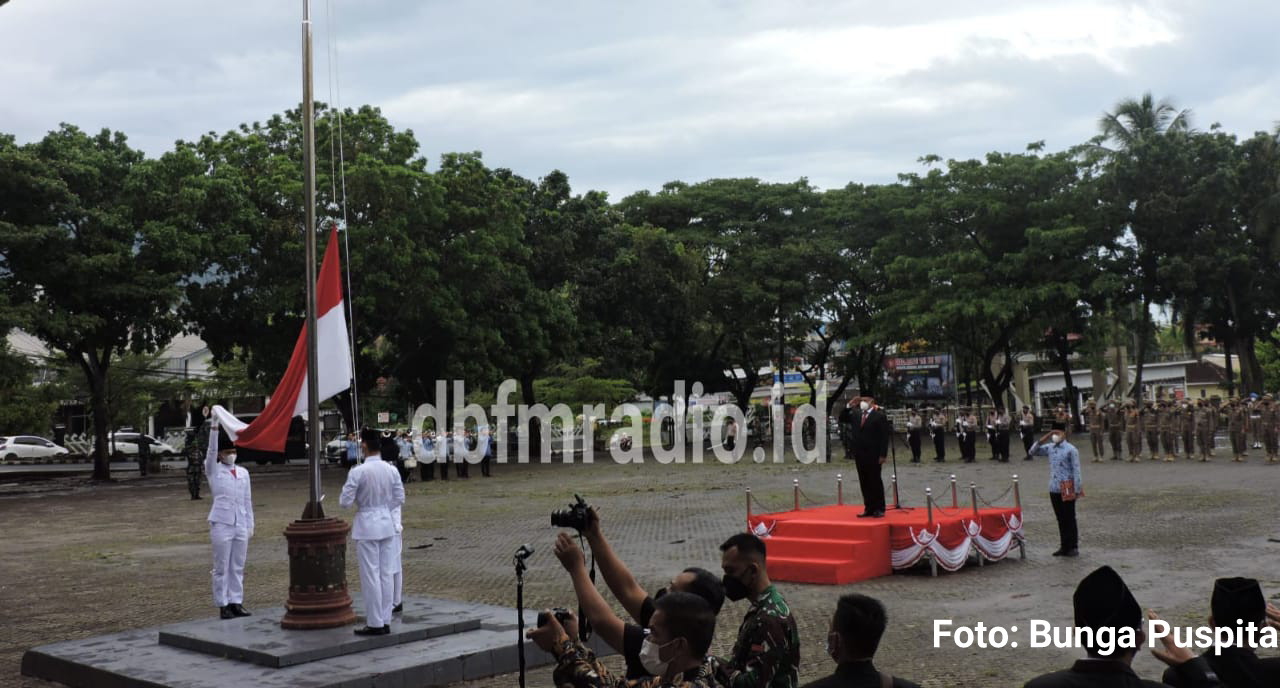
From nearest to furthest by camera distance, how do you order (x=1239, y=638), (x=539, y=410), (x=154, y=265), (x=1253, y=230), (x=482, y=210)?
(x=1239, y=638) < (x=154, y=265) < (x=482, y=210) < (x=1253, y=230) < (x=539, y=410)

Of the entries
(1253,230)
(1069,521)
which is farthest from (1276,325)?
(1069,521)

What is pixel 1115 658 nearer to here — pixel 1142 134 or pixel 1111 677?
pixel 1111 677

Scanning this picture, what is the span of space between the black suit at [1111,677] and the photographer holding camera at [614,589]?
4.56 ft

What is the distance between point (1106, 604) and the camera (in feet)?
13.1

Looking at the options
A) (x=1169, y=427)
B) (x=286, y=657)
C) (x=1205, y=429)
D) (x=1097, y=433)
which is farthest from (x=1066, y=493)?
(x=1169, y=427)

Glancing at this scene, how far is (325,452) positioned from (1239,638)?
48.2 meters

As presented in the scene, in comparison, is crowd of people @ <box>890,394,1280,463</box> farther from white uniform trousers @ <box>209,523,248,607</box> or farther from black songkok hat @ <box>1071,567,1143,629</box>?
black songkok hat @ <box>1071,567,1143,629</box>

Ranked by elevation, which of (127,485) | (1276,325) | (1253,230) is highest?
(1253,230)

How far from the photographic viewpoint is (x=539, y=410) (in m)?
45.8

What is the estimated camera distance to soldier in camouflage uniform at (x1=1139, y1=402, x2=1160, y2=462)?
3291 centimetres

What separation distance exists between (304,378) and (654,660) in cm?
787

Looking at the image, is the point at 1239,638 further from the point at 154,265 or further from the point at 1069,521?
the point at 154,265

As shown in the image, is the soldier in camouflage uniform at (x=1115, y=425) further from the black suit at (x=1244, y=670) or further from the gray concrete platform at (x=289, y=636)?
the black suit at (x=1244, y=670)

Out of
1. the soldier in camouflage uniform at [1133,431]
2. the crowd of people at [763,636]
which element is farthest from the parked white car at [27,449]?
the crowd of people at [763,636]
